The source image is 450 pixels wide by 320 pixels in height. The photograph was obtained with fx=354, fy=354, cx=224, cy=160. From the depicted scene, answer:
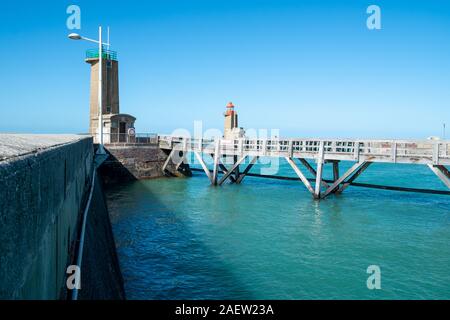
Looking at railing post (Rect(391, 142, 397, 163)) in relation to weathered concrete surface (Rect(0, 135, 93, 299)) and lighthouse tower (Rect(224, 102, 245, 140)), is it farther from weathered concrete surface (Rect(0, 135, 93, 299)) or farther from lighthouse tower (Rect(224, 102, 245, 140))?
weathered concrete surface (Rect(0, 135, 93, 299))

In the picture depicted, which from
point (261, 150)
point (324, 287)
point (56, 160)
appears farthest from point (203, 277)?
point (261, 150)

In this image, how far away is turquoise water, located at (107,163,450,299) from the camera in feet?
27.6

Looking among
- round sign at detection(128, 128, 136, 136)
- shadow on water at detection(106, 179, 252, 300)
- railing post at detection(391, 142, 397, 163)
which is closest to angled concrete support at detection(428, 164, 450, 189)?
railing post at detection(391, 142, 397, 163)

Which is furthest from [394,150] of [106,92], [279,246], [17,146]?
[106,92]

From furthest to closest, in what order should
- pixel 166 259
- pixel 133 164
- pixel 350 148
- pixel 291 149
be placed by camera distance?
pixel 133 164 < pixel 291 149 < pixel 350 148 < pixel 166 259

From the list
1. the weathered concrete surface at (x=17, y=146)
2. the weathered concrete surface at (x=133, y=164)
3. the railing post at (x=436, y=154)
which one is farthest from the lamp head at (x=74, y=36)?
the railing post at (x=436, y=154)

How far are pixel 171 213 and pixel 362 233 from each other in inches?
314

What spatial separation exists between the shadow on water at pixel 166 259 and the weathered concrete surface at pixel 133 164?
8.67 meters

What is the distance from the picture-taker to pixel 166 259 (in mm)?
10203

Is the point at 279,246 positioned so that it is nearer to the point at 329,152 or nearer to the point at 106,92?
the point at 329,152

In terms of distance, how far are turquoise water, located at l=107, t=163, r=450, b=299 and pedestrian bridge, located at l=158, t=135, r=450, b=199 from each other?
157 centimetres

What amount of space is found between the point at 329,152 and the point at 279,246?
895 cm

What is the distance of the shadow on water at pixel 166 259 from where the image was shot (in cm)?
825

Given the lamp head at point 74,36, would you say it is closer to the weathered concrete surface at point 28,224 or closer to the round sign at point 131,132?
the round sign at point 131,132
